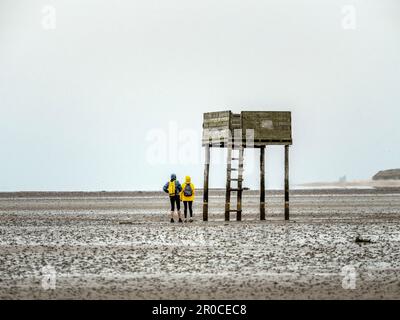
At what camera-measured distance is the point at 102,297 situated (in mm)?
12656

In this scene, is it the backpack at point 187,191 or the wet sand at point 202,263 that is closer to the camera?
the wet sand at point 202,263

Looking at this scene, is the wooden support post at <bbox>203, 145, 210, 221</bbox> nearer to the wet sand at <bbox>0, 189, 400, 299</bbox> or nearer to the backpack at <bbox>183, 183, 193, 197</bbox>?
the backpack at <bbox>183, 183, 193, 197</bbox>

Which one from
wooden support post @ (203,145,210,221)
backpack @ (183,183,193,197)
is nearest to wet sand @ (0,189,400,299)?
backpack @ (183,183,193,197)

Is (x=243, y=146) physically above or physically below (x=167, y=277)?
above

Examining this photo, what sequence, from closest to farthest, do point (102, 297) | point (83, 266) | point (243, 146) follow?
point (102, 297) → point (83, 266) → point (243, 146)

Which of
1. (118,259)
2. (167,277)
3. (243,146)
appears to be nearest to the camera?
(167,277)

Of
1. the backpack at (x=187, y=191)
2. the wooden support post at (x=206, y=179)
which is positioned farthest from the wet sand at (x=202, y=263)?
the wooden support post at (x=206, y=179)

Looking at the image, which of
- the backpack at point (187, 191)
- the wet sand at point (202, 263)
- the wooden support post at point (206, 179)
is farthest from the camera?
the wooden support post at point (206, 179)

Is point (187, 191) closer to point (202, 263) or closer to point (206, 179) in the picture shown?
point (206, 179)

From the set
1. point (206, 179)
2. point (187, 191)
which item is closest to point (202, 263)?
point (187, 191)

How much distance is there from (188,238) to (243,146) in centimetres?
927

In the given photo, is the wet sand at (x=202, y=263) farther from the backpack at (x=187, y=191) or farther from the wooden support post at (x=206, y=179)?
the wooden support post at (x=206, y=179)
